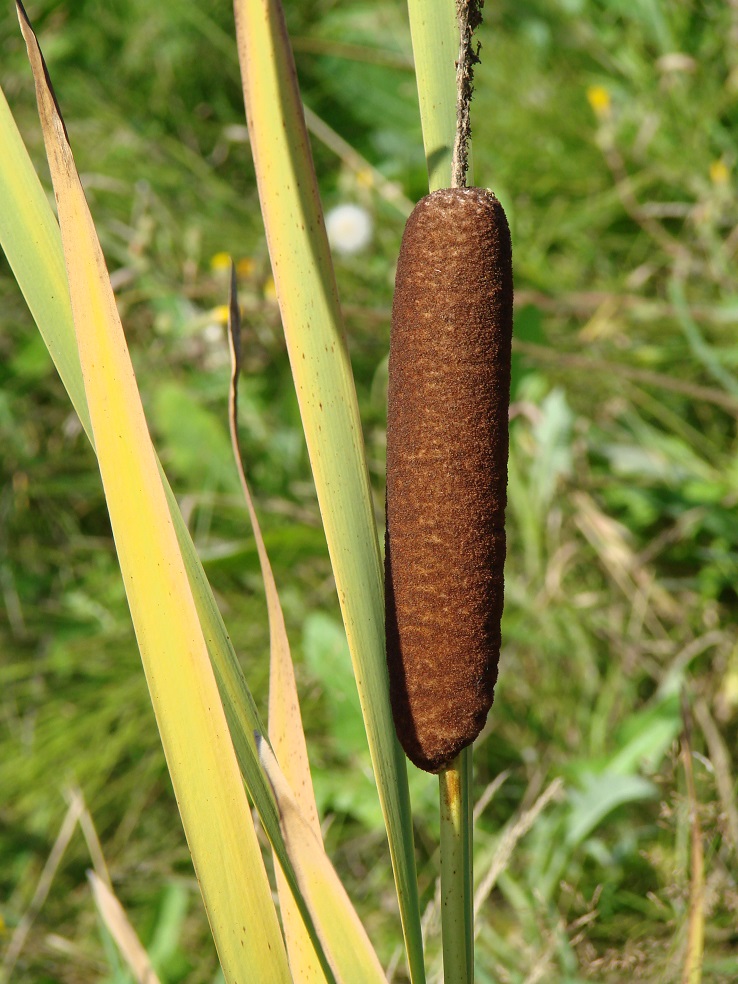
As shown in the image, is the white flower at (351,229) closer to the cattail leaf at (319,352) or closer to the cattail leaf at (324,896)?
the cattail leaf at (319,352)

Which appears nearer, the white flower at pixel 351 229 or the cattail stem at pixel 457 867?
the cattail stem at pixel 457 867

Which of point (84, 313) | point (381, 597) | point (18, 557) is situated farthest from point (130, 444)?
point (18, 557)

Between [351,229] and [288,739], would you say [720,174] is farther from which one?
[288,739]

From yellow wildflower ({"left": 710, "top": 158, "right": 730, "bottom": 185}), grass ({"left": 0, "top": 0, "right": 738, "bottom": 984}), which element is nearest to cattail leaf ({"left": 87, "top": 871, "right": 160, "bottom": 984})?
grass ({"left": 0, "top": 0, "right": 738, "bottom": 984})

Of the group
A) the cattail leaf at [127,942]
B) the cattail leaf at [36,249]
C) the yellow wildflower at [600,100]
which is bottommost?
the cattail leaf at [127,942]

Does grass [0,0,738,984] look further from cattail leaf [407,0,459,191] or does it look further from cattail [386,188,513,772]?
cattail leaf [407,0,459,191]

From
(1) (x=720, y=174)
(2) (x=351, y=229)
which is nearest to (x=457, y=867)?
(2) (x=351, y=229)

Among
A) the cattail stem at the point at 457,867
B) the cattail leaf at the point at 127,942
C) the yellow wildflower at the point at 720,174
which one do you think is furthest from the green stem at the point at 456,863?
the yellow wildflower at the point at 720,174
